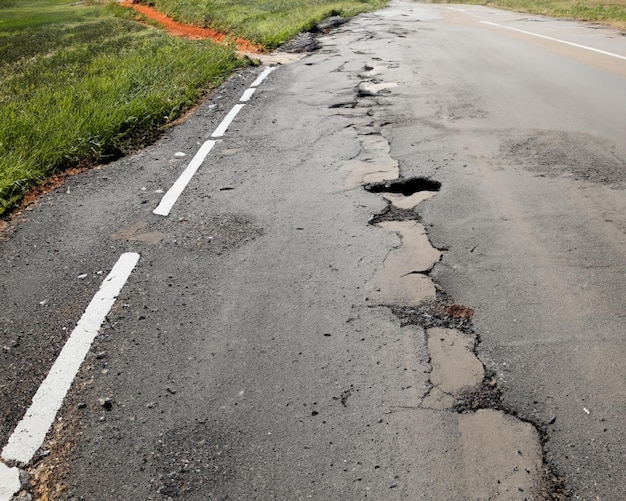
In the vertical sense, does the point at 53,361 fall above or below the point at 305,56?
above

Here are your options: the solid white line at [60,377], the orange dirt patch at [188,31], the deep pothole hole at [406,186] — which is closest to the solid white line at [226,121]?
the deep pothole hole at [406,186]

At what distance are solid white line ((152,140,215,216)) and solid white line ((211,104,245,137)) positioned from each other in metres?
0.39

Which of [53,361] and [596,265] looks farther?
[596,265]

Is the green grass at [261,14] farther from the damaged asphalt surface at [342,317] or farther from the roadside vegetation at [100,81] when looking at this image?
the damaged asphalt surface at [342,317]

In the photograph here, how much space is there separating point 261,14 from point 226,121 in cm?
1740

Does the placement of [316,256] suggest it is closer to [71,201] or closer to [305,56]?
[71,201]

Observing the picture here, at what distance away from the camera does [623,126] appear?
7.59 metres

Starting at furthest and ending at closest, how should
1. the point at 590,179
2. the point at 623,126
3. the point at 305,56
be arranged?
the point at 305,56, the point at 623,126, the point at 590,179

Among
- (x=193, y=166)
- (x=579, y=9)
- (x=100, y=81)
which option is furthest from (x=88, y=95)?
(x=579, y=9)

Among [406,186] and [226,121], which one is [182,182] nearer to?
[406,186]

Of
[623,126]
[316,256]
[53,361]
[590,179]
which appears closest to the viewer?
[53,361]

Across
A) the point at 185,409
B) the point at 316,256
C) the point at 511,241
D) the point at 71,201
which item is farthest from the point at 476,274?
the point at 71,201

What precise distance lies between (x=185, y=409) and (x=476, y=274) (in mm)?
2121

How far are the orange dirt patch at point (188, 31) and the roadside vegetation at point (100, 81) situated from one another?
311mm
